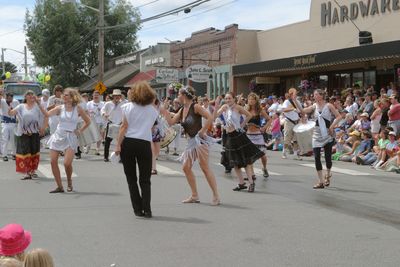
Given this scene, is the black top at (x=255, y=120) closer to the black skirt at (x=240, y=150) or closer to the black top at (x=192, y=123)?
the black skirt at (x=240, y=150)

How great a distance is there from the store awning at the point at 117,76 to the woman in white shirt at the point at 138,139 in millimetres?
40318

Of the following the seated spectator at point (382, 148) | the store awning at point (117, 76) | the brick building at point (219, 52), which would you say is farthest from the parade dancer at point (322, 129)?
the store awning at point (117, 76)

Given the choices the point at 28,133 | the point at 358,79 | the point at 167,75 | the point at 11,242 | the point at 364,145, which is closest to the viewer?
the point at 11,242

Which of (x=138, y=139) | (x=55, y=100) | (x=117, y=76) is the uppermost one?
(x=117, y=76)

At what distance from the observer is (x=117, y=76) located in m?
50.8

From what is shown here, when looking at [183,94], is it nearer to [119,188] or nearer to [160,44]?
[119,188]

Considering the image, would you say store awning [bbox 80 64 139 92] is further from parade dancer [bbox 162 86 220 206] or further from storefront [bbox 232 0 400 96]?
parade dancer [bbox 162 86 220 206]

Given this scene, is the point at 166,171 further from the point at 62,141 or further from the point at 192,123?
the point at 192,123

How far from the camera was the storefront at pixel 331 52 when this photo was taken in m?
21.2

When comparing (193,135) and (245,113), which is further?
(245,113)

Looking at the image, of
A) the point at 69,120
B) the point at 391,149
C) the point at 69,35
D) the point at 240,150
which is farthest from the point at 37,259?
the point at 69,35

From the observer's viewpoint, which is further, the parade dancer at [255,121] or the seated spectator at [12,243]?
the parade dancer at [255,121]

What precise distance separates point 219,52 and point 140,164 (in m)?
26.1

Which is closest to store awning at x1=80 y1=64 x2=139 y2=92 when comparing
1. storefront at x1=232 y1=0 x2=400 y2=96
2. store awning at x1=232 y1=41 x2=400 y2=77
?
storefront at x1=232 y1=0 x2=400 y2=96
